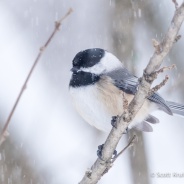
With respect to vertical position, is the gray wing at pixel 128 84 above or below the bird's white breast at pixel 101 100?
above

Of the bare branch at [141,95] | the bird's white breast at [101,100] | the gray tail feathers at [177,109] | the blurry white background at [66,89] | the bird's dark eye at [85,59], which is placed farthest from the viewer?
the blurry white background at [66,89]

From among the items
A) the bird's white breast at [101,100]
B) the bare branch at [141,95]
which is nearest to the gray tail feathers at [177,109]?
the bird's white breast at [101,100]

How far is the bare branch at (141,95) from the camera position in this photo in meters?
1.72

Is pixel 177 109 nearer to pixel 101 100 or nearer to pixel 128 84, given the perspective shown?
pixel 128 84

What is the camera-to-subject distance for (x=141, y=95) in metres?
2.05

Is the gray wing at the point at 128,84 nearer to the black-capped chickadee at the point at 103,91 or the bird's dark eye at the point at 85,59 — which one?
the black-capped chickadee at the point at 103,91

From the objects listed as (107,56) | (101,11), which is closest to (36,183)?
(107,56)

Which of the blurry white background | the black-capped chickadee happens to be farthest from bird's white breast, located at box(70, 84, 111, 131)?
the blurry white background

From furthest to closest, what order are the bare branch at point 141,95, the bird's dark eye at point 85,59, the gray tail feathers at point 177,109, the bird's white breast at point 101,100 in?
1. the gray tail feathers at point 177,109
2. the bird's dark eye at point 85,59
3. the bird's white breast at point 101,100
4. the bare branch at point 141,95

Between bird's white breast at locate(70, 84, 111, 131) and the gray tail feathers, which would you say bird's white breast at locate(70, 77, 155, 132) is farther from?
the gray tail feathers

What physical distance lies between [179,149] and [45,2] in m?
2.12

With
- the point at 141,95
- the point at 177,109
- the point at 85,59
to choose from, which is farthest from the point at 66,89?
the point at 141,95

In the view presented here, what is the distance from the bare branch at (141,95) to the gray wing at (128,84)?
2.39 ft

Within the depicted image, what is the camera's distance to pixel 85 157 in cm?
375
